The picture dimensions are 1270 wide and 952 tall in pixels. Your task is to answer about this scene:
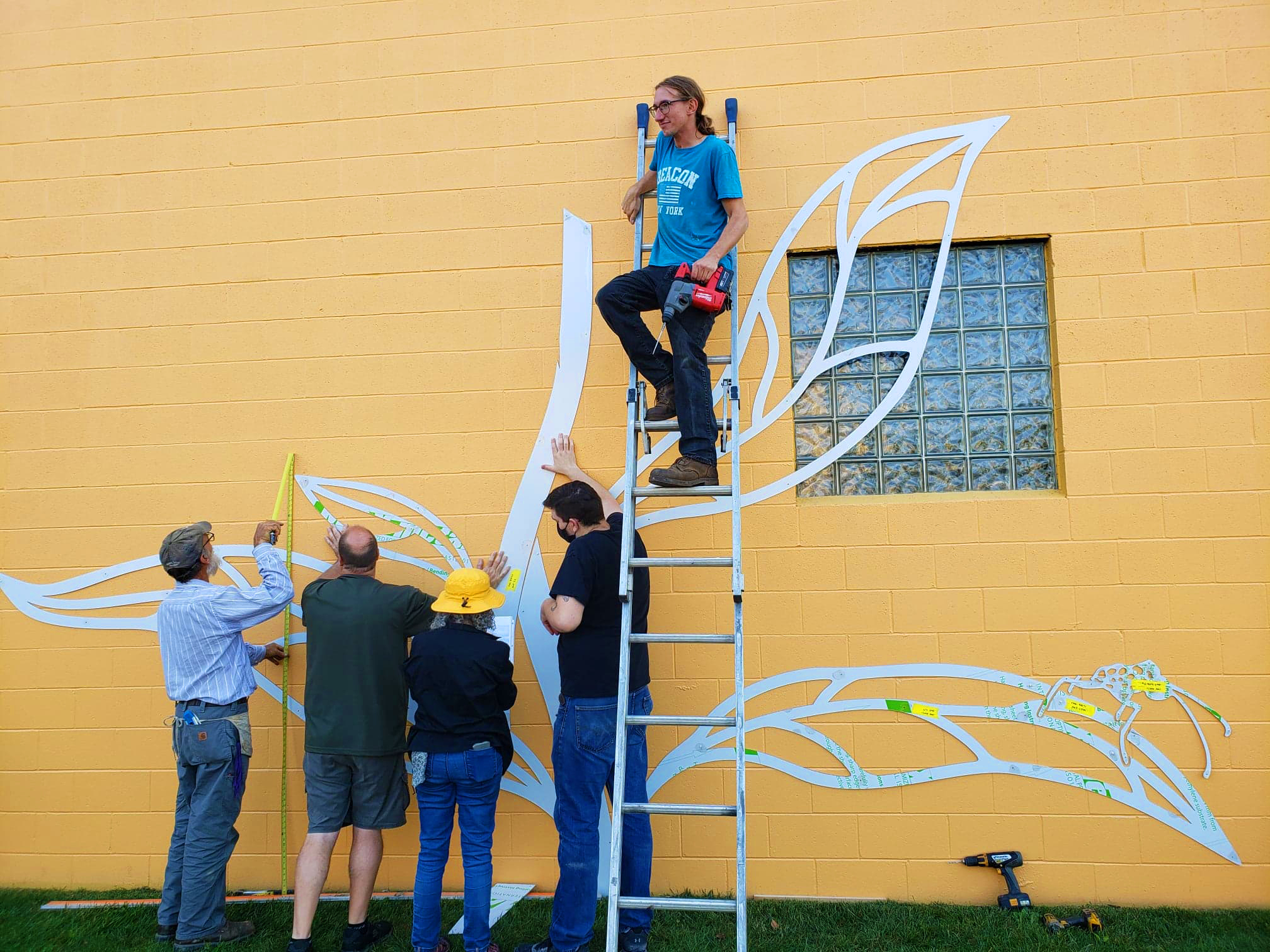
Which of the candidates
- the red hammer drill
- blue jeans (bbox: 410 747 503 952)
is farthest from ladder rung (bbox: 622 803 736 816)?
the red hammer drill

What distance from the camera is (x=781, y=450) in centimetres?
419

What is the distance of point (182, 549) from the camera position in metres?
3.97

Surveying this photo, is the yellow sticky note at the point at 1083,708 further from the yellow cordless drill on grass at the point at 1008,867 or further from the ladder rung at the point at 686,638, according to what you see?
the ladder rung at the point at 686,638

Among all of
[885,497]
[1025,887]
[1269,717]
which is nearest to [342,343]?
[885,497]

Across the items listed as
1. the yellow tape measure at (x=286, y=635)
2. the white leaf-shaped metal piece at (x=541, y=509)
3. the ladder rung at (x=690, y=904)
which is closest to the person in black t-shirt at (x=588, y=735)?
the ladder rung at (x=690, y=904)

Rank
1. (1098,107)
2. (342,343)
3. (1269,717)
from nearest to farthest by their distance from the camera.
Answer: (1269,717) < (1098,107) < (342,343)

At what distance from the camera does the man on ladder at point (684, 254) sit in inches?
144

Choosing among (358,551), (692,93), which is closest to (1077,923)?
(358,551)

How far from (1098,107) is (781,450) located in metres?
2.16

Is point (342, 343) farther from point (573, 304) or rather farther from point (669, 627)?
point (669, 627)

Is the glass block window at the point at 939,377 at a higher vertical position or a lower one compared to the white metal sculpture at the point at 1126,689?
higher

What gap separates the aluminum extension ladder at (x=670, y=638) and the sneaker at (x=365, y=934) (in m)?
1.09

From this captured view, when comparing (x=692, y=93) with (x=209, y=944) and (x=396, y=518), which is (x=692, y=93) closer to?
(x=396, y=518)

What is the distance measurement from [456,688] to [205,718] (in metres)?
1.24
